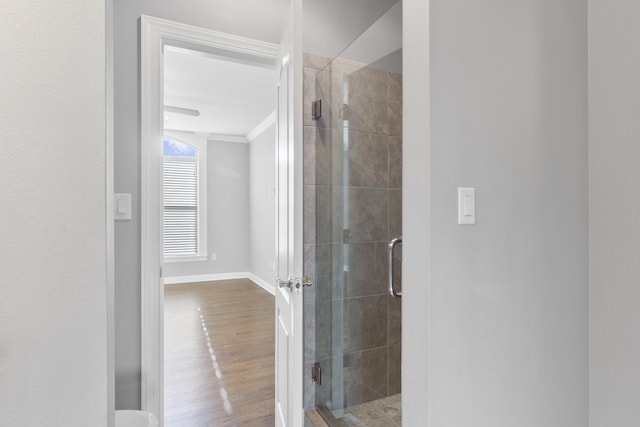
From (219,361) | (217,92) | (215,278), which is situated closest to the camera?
(219,361)

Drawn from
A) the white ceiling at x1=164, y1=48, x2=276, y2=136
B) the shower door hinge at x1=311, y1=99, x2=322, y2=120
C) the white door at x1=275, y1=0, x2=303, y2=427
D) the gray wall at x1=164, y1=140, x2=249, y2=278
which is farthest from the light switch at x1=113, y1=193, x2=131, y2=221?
the gray wall at x1=164, y1=140, x2=249, y2=278

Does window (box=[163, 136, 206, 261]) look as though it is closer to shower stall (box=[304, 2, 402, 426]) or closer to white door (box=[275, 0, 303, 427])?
shower stall (box=[304, 2, 402, 426])

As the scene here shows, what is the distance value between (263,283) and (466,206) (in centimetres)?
517

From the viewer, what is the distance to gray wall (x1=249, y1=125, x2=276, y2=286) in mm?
5488

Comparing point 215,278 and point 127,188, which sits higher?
point 127,188

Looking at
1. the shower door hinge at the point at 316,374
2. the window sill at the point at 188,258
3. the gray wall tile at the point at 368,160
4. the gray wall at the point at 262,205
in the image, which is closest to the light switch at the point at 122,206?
the gray wall tile at the point at 368,160

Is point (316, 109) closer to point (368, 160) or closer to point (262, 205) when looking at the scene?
point (368, 160)

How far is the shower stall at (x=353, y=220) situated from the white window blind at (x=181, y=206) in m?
4.92

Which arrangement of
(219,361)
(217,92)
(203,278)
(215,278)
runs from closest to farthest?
(219,361) → (217,92) → (203,278) → (215,278)

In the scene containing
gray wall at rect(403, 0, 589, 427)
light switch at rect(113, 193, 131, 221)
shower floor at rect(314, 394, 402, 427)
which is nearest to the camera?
gray wall at rect(403, 0, 589, 427)

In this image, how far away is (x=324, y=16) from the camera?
81.4 inches

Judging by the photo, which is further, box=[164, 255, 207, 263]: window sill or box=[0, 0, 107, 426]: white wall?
box=[164, 255, 207, 263]: window sill

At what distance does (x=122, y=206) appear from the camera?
1.68 m

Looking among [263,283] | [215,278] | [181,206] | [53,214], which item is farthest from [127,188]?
[215,278]
